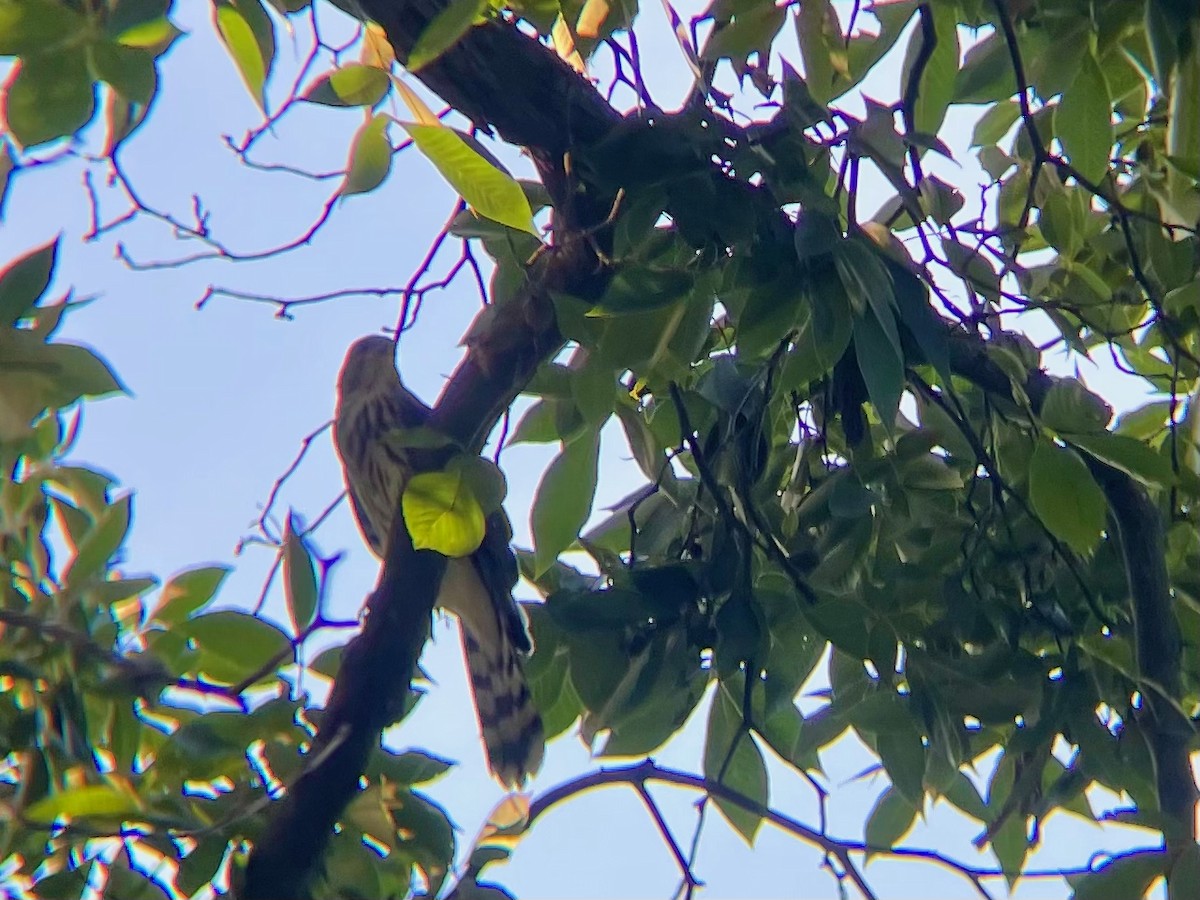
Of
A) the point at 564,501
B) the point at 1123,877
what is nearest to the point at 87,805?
the point at 564,501

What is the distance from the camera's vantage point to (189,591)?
1837 mm

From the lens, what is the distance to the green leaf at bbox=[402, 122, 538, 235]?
53.7 inches

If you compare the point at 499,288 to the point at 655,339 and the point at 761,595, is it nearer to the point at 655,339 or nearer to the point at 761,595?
the point at 655,339

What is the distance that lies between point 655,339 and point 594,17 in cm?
55

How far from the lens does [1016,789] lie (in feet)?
7.32

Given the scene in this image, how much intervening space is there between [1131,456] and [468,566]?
2.09 m

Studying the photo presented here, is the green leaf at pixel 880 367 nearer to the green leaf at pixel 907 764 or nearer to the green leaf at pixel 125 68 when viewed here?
the green leaf at pixel 907 764

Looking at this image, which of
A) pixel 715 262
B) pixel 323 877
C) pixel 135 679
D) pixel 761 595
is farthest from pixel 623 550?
pixel 135 679

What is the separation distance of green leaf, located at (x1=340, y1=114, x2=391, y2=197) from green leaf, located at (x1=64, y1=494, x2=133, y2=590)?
53cm

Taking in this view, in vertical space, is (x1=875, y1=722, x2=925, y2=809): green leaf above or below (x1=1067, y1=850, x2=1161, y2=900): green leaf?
above

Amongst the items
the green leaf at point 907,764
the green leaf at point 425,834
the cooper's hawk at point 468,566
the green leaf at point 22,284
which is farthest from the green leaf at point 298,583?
the green leaf at point 907,764

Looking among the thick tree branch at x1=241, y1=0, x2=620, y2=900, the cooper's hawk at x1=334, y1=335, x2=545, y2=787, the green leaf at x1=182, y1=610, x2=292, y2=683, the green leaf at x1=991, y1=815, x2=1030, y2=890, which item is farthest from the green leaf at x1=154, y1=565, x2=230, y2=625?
the green leaf at x1=991, y1=815, x2=1030, y2=890

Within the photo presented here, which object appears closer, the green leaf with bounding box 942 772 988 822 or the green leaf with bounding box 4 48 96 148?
the green leaf with bounding box 4 48 96 148

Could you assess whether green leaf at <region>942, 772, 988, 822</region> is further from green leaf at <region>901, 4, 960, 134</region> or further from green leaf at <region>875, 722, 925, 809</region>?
green leaf at <region>901, 4, 960, 134</region>
